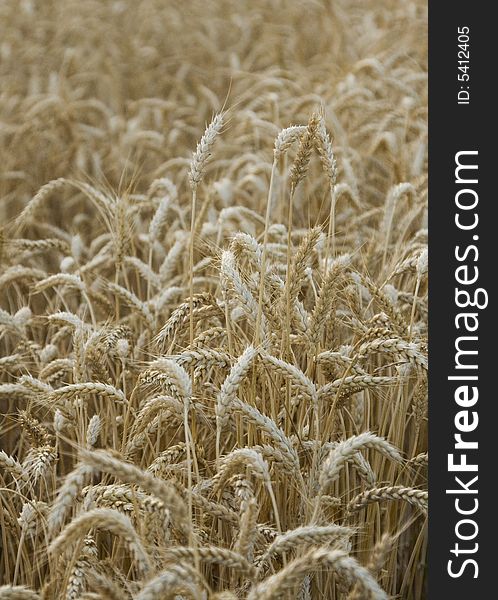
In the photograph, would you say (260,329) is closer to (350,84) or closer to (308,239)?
(308,239)

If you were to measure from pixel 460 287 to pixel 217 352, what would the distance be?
738 mm

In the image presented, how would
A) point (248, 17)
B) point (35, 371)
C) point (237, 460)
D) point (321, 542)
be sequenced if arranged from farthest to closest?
point (248, 17)
point (35, 371)
point (237, 460)
point (321, 542)

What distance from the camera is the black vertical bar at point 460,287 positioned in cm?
206

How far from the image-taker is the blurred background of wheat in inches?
70.6

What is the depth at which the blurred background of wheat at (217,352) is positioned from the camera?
1792 mm

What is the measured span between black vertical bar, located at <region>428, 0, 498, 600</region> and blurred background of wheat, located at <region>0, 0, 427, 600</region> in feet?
0.28

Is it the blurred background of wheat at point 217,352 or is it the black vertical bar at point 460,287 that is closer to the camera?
the blurred background of wheat at point 217,352

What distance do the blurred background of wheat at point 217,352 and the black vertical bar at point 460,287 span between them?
0.09 metres

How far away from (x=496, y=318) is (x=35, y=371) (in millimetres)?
1617

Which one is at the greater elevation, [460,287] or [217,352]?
[460,287]

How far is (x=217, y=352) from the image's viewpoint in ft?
6.82

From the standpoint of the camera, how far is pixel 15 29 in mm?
7574

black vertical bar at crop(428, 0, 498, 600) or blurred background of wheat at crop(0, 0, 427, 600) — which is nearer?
blurred background of wheat at crop(0, 0, 427, 600)

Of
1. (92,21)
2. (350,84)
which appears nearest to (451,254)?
(350,84)
